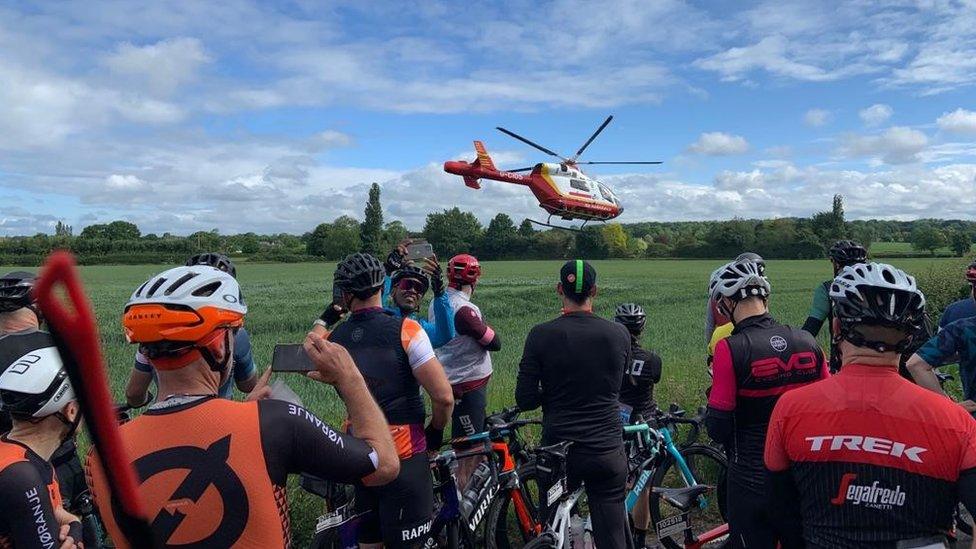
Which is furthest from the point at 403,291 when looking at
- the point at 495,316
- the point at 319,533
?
the point at 495,316

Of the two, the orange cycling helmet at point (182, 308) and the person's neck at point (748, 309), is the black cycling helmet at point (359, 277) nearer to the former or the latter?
the orange cycling helmet at point (182, 308)

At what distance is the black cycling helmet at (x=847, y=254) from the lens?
6.17 metres

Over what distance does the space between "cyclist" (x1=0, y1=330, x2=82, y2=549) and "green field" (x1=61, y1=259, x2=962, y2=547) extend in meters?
3.03

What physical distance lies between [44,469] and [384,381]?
5.55 ft

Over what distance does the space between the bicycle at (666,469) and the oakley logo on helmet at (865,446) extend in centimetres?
249

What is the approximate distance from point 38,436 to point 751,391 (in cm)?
354

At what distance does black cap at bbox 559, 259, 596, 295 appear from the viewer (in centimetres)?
417

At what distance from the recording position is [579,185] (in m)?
27.3

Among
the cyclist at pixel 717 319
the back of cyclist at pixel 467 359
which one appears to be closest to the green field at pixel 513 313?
the back of cyclist at pixel 467 359

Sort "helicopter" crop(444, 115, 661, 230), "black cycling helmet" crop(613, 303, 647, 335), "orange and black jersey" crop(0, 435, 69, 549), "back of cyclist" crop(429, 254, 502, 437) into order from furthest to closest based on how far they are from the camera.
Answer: "helicopter" crop(444, 115, 661, 230) → "back of cyclist" crop(429, 254, 502, 437) → "black cycling helmet" crop(613, 303, 647, 335) → "orange and black jersey" crop(0, 435, 69, 549)

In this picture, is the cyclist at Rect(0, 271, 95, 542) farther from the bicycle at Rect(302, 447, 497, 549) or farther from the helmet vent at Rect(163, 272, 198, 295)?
the helmet vent at Rect(163, 272, 198, 295)

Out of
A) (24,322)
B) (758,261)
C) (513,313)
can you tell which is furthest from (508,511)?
(513,313)

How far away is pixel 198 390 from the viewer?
1881mm

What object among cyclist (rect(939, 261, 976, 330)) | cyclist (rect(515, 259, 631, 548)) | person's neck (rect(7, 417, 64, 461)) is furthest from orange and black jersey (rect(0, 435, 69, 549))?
cyclist (rect(939, 261, 976, 330))
